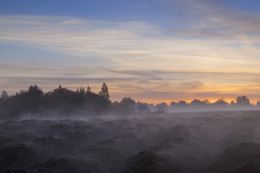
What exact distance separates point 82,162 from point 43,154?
37.9 feet

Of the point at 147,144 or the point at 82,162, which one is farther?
the point at 147,144

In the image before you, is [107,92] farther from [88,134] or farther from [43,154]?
[43,154]

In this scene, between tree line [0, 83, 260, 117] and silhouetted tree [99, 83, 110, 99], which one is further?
silhouetted tree [99, 83, 110, 99]

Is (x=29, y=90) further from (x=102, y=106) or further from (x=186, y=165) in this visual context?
(x=186, y=165)

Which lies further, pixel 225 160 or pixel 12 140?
pixel 12 140

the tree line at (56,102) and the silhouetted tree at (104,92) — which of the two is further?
the silhouetted tree at (104,92)

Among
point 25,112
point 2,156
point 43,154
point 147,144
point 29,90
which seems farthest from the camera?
point 29,90

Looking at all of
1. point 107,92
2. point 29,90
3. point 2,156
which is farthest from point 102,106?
point 2,156

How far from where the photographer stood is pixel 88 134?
54500 mm

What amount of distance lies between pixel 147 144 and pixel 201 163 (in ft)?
48.9

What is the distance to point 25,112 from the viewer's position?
382 ft

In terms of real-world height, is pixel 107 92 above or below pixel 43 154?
above

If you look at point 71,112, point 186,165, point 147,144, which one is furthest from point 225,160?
point 71,112

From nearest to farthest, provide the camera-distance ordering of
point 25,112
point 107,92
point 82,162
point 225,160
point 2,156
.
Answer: point 82,162
point 225,160
point 2,156
point 25,112
point 107,92
